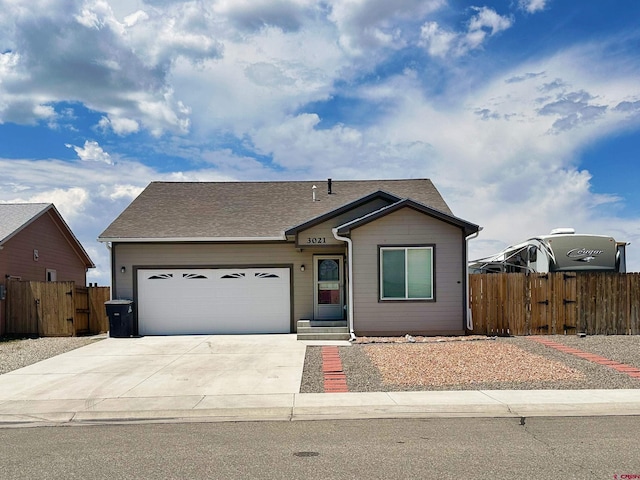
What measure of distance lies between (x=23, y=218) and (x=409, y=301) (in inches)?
568

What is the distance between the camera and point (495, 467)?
17.2ft

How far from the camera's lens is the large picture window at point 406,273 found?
49.5 feet

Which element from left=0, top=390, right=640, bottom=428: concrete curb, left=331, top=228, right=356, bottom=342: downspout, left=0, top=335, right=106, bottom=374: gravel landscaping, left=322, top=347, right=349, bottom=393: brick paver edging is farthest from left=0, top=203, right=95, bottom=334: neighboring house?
left=0, top=390, right=640, bottom=428: concrete curb

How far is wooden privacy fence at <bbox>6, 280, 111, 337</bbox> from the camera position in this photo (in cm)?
1695

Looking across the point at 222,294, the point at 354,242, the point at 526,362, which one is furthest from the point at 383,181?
the point at 526,362

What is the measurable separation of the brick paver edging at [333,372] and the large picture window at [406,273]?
2861 mm

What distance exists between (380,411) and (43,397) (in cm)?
550

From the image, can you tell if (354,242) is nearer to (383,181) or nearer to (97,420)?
(383,181)

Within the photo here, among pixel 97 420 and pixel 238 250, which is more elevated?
pixel 238 250

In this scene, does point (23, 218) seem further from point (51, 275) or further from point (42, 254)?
point (51, 275)

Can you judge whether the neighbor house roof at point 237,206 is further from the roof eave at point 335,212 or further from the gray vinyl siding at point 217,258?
the gray vinyl siding at point 217,258

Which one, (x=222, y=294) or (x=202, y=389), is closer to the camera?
(x=202, y=389)

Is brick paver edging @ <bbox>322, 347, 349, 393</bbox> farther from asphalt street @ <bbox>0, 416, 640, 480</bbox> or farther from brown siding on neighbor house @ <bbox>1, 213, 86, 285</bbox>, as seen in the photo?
brown siding on neighbor house @ <bbox>1, 213, 86, 285</bbox>

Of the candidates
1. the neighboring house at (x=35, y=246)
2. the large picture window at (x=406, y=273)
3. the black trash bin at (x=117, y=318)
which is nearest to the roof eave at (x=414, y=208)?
the large picture window at (x=406, y=273)
